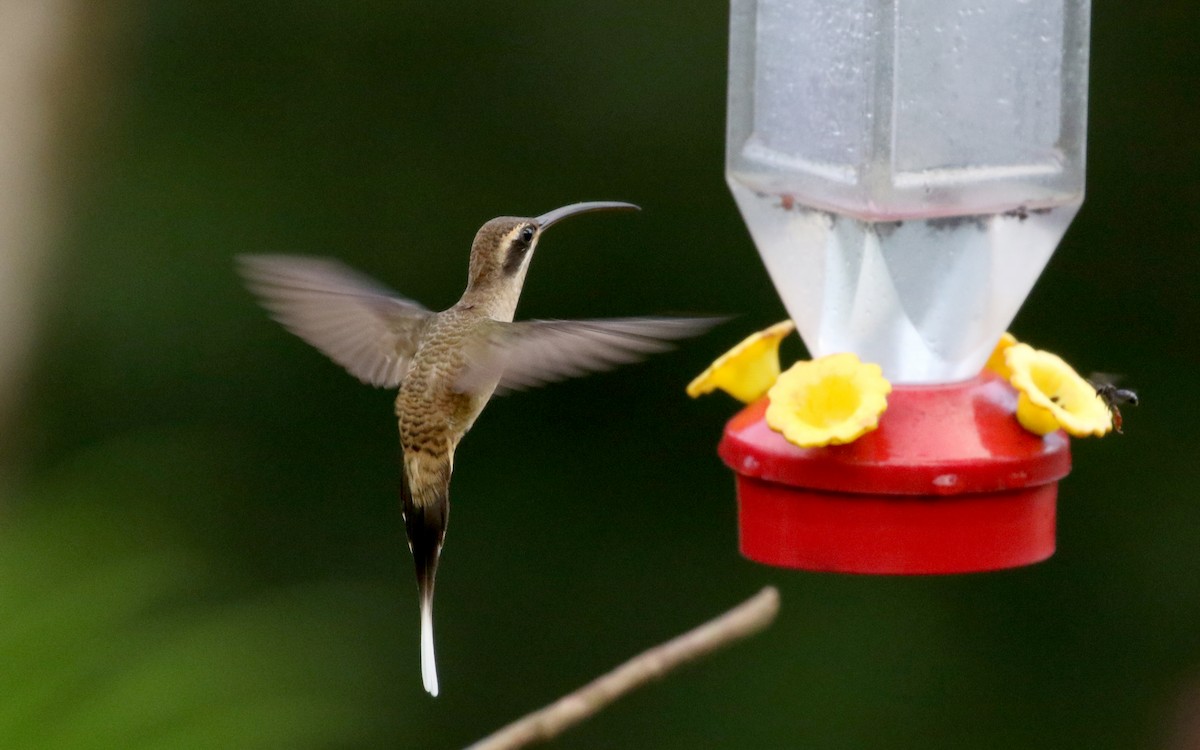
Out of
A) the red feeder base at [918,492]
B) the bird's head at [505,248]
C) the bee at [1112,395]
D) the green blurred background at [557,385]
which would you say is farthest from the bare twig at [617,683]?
the green blurred background at [557,385]

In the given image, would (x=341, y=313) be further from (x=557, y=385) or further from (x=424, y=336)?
(x=557, y=385)

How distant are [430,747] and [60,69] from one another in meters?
2.36

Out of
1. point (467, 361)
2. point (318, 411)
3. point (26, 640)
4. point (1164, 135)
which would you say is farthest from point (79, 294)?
point (1164, 135)

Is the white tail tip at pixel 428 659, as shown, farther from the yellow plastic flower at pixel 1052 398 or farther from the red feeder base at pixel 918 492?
the yellow plastic flower at pixel 1052 398

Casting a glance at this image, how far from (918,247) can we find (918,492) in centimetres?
43

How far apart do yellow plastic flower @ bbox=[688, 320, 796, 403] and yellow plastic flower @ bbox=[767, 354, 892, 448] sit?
0.67ft

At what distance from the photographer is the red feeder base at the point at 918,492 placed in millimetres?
2029

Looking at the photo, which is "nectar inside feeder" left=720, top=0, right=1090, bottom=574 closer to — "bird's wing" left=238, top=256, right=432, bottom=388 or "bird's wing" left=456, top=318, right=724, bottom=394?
"bird's wing" left=456, top=318, right=724, bottom=394

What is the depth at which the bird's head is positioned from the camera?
2.44 metres

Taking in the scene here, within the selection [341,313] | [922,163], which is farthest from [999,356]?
[341,313]

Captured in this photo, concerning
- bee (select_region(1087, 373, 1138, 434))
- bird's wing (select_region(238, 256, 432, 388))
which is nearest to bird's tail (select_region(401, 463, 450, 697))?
bird's wing (select_region(238, 256, 432, 388))

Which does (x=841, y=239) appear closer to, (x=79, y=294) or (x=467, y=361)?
(x=467, y=361)

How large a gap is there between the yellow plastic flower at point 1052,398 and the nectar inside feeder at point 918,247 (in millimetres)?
39

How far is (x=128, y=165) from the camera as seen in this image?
5.18 m
